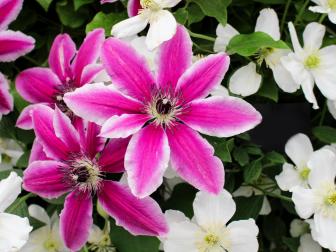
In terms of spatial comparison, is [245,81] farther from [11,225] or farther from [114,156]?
[11,225]

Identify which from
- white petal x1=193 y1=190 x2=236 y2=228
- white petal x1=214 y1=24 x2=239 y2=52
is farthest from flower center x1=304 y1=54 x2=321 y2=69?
white petal x1=193 y1=190 x2=236 y2=228

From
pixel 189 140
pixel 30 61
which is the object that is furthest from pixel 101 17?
pixel 189 140

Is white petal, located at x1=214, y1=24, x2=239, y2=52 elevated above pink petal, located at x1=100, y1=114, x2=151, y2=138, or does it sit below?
below

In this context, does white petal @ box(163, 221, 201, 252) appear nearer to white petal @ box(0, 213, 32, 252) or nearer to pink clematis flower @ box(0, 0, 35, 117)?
white petal @ box(0, 213, 32, 252)

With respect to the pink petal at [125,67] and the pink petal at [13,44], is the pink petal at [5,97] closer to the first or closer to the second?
the pink petal at [13,44]

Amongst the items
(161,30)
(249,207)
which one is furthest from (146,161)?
(249,207)

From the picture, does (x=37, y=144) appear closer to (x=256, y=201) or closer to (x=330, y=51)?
(x=256, y=201)
